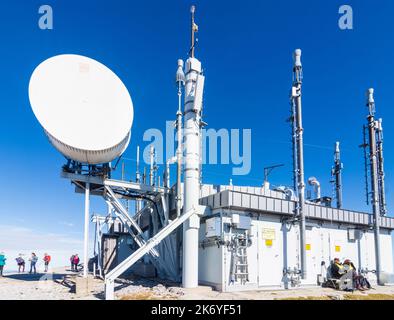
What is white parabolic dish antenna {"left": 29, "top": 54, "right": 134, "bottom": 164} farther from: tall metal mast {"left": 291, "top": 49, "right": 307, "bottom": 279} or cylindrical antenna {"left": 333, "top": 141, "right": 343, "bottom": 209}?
cylindrical antenna {"left": 333, "top": 141, "right": 343, "bottom": 209}

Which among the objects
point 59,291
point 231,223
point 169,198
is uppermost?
point 169,198

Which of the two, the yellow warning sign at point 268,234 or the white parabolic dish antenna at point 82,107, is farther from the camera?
the yellow warning sign at point 268,234

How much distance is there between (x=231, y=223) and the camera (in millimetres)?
21203

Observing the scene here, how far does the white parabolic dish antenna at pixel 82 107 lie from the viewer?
68.1 ft

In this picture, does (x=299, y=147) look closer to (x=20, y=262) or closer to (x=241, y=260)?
(x=241, y=260)

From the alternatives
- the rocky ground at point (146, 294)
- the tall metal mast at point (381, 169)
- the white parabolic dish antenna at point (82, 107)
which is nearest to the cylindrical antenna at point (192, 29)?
the white parabolic dish antenna at point (82, 107)

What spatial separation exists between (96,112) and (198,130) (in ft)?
22.2

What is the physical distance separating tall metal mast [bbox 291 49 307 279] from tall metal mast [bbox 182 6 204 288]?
7.39 metres

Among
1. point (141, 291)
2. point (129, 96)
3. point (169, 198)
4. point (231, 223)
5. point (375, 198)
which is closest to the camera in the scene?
point (141, 291)

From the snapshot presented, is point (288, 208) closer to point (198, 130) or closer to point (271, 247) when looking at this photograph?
point (271, 247)

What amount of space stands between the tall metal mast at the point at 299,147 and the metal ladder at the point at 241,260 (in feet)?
15.5

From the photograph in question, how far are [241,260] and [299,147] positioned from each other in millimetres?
9576

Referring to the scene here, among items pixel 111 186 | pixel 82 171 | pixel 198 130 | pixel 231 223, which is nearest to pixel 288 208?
pixel 231 223

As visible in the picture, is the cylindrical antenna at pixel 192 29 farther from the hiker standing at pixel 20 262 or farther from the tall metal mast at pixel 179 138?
the hiker standing at pixel 20 262
